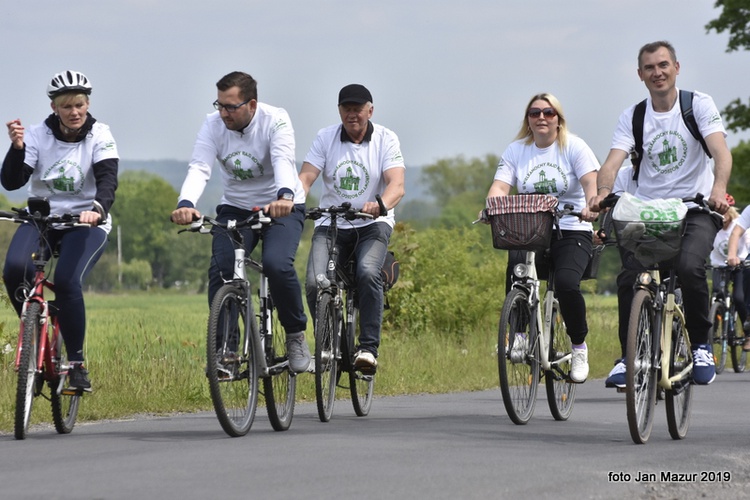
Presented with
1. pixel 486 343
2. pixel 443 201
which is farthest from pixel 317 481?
pixel 443 201

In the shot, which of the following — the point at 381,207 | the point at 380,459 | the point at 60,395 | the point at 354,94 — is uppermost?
the point at 354,94

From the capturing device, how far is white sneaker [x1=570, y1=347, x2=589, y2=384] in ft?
33.0

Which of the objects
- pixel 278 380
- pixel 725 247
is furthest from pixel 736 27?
pixel 278 380

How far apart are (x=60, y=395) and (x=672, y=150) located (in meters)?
4.16

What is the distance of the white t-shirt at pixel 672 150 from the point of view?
8.64 metres

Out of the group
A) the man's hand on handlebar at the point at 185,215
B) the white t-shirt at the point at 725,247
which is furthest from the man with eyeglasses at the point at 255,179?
the white t-shirt at the point at 725,247

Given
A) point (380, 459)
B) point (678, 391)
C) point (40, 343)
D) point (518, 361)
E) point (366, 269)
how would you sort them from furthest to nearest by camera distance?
point (366, 269)
point (518, 361)
point (40, 343)
point (678, 391)
point (380, 459)

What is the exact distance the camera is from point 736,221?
53.6ft

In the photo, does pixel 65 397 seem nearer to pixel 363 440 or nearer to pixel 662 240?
pixel 363 440

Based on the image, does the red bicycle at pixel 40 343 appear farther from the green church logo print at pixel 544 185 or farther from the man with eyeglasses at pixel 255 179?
the green church logo print at pixel 544 185

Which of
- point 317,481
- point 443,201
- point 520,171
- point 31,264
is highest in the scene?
point 443,201

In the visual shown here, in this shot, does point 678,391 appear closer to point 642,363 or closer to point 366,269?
point 642,363

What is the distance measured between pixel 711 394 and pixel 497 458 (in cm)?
637

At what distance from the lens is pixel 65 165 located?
8.94 metres
